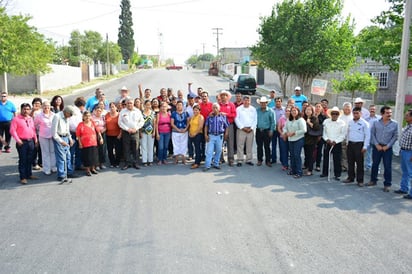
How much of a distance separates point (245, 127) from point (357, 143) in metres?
2.70

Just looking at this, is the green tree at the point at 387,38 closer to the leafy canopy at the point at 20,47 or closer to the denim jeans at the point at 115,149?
the denim jeans at the point at 115,149

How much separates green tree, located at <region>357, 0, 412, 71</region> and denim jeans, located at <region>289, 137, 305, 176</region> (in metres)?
4.97

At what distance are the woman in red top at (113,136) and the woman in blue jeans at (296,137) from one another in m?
4.09

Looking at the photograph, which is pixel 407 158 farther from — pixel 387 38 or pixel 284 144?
pixel 387 38

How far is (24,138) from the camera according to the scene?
8.06 m

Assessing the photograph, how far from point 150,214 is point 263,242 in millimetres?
1967

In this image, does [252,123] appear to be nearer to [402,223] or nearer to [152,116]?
[152,116]

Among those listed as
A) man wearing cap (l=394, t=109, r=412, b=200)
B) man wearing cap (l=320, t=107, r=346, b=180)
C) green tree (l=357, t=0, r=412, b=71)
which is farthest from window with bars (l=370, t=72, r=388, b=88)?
man wearing cap (l=394, t=109, r=412, b=200)

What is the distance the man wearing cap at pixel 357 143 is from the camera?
800cm

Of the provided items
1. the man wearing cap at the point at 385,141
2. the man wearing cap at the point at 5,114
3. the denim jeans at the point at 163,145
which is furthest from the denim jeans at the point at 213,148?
the man wearing cap at the point at 5,114

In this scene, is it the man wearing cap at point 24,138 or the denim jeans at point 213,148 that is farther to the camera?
the denim jeans at point 213,148

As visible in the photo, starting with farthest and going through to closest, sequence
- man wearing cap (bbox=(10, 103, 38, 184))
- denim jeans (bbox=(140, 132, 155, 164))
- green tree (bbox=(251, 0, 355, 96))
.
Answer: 1. green tree (bbox=(251, 0, 355, 96))
2. denim jeans (bbox=(140, 132, 155, 164))
3. man wearing cap (bbox=(10, 103, 38, 184))

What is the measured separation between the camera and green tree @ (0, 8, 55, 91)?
19406 millimetres

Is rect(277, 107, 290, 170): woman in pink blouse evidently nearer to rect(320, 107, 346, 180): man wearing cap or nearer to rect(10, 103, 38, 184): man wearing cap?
rect(320, 107, 346, 180): man wearing cap
